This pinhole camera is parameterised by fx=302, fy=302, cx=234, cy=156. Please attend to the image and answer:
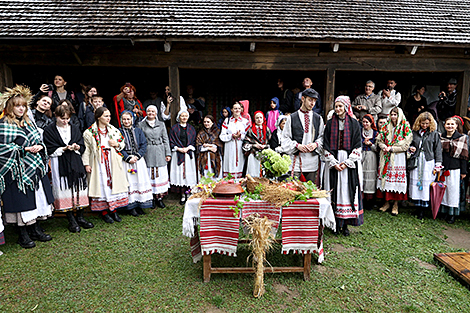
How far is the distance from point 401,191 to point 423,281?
8.28 ft

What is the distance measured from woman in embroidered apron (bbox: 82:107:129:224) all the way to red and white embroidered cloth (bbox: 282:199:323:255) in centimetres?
323

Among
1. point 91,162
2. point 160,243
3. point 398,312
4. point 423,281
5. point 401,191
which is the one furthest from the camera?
point 401,191

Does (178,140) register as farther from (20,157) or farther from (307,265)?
(307,265)

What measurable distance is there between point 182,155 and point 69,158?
85.1 inches

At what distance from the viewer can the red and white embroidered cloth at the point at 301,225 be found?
3.27 meters

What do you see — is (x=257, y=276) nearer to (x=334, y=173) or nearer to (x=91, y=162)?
(x=334, y=173)

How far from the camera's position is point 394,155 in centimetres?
574

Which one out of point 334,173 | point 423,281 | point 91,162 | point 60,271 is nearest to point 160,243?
point 60,271

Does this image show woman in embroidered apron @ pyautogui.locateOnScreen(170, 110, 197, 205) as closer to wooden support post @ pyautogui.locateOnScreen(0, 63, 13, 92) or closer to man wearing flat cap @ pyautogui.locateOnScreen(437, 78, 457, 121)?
wooden support post @ pyautogui.locateOnScreen(0, 63, 13, 92)

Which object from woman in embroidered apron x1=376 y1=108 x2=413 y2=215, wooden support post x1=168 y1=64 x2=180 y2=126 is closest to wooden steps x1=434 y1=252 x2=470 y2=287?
woman in embroidered apron x1=376 y1=108 x2=413 y2=215

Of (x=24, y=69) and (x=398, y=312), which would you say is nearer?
(x=398, y=312)

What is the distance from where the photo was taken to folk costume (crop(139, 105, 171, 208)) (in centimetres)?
600

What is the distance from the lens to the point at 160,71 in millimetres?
9547

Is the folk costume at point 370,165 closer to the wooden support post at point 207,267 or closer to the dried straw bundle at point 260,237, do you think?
the dried straw bundle at point 260,237
